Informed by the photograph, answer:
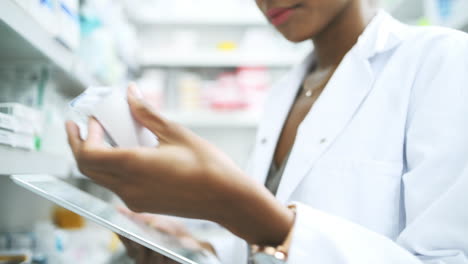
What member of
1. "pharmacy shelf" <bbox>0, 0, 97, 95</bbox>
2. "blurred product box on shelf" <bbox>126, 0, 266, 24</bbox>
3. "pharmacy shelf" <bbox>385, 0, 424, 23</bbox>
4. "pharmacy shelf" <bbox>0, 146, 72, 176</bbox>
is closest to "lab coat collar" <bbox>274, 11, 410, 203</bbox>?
"pharmacy shelf" <bbox>0, 146, 72, 176</bbox>

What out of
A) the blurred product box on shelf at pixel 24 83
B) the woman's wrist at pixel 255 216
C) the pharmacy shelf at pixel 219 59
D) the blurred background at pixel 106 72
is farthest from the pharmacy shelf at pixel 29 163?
the pharmacy shelf at pixel 219 59

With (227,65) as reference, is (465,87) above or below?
above

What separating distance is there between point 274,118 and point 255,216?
0.69 metres

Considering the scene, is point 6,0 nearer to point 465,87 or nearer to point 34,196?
point 465,87

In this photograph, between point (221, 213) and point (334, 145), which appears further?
point (334, 145)

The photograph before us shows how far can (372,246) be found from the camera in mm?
515

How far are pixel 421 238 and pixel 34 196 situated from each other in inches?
58.0

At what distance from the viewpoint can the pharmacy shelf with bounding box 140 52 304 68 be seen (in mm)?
2478

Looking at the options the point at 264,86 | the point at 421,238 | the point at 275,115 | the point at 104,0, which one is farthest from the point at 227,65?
the point at 421,238

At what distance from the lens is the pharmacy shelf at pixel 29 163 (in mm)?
627

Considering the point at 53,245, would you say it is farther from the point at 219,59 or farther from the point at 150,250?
the point at 219,59

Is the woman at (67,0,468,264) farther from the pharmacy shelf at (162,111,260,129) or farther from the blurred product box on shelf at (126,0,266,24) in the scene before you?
the blurred product box on shelf at (126,0,266,24)

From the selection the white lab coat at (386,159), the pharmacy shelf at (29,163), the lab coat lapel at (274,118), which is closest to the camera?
the white lab coat at (386,159)

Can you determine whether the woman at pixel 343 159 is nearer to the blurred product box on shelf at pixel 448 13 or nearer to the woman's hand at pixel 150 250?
the woman's hand at pixel 150 250
